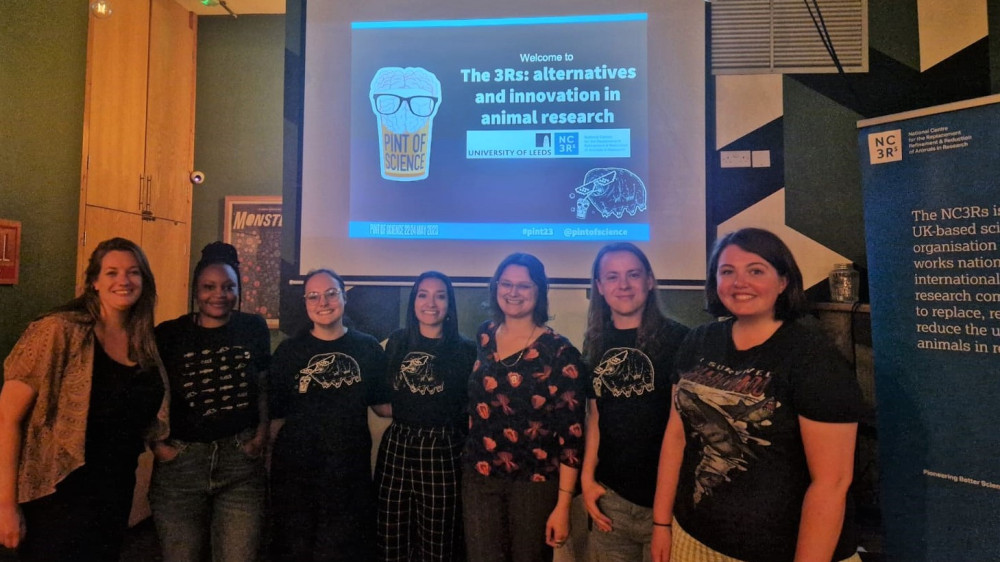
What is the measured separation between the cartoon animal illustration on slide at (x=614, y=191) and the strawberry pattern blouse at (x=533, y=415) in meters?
1.12

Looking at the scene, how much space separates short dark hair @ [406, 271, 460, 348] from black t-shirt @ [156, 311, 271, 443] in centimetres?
62

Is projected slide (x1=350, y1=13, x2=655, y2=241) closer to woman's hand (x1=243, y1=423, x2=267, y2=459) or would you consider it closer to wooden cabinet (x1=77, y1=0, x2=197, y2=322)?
woman's hand (x1=243, y1=423, x2=267, y2=459)

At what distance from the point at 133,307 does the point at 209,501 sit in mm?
768

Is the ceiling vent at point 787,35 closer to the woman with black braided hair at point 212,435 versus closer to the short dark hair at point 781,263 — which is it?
the short dark hair at point 781,263

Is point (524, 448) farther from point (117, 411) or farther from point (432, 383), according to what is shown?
point (117, 411)

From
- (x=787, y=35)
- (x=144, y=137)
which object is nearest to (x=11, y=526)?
(x=144, y=137)

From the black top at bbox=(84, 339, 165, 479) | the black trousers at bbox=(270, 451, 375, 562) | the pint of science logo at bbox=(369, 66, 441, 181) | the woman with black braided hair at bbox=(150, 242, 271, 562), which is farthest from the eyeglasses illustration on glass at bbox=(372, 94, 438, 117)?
the black trousers at bbox=(270, 451, 375, 562)

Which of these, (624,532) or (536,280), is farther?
(536,280)

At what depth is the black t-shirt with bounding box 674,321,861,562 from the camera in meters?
1.12

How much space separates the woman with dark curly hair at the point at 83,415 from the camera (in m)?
1.47

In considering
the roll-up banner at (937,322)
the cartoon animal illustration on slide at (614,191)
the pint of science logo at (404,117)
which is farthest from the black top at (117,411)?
the roll-up banner at (937,322)

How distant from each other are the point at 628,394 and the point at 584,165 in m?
1.40

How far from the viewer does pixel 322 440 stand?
183 cm

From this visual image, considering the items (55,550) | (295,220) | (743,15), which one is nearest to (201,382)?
(55,550)
